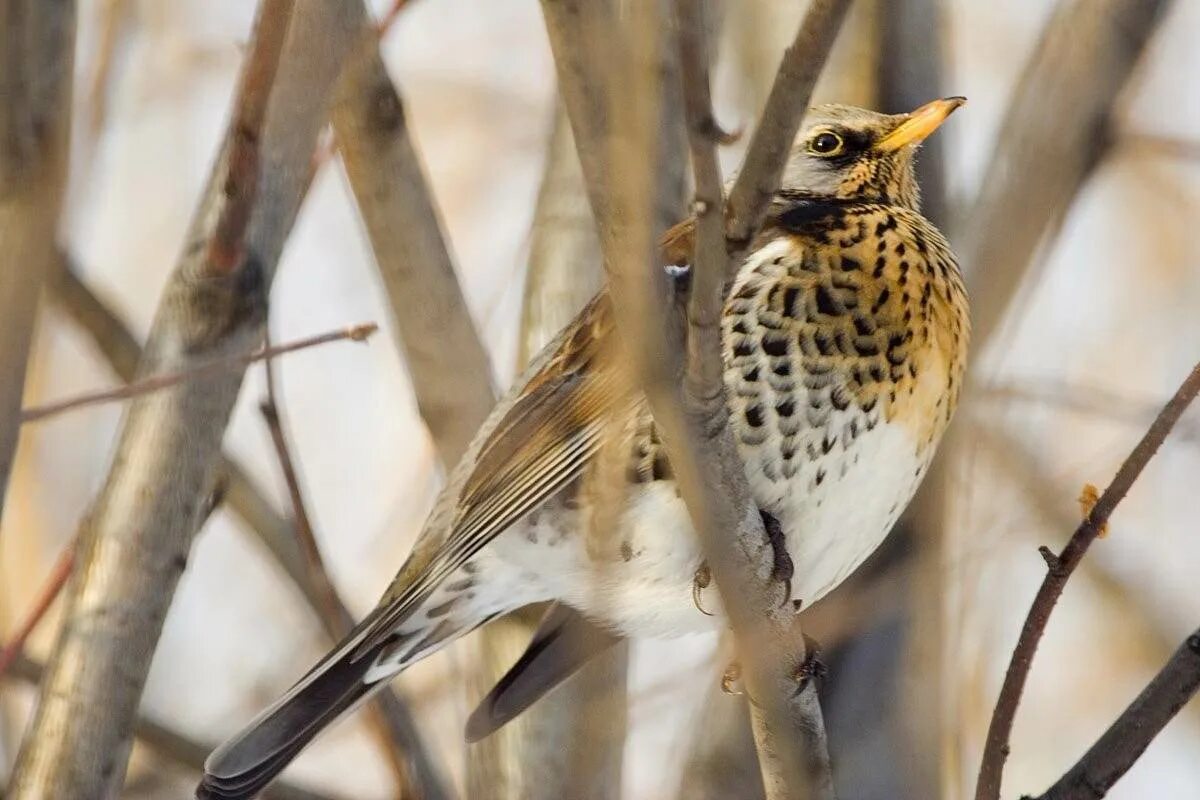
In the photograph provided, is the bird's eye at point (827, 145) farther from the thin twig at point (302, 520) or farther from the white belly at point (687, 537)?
the thin twig at point (302, 520)

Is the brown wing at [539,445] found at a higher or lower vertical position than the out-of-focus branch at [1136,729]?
higher

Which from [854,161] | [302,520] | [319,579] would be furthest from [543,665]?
[854,161]

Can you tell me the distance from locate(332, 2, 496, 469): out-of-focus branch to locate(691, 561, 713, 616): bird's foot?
674 mm

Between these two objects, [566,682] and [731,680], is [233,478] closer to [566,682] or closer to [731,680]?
[566,682]

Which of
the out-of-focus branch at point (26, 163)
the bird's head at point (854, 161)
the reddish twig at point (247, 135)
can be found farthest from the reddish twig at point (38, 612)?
the bird's head at point (854, 161)

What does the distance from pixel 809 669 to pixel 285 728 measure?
1141 millimetres

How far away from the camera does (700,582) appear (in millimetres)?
2967

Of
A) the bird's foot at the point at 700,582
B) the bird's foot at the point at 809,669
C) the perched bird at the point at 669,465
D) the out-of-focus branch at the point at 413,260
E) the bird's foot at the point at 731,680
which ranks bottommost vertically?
the bird's foot at the point at 809,669

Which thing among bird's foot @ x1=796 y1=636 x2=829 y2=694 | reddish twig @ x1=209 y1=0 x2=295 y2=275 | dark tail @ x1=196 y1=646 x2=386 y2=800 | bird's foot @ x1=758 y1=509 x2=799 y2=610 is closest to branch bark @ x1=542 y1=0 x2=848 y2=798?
bird's foot @ x1=758 y1=509 x2=799 y2=610

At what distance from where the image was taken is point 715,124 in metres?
1.61

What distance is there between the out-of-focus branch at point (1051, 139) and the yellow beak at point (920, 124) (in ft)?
0.82

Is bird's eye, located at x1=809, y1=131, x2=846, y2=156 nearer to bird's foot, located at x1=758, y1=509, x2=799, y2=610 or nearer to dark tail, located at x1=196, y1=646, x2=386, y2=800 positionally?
bird's foot, located at x1=758, y1=509, x2=799, y2=610

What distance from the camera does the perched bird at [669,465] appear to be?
301 cm

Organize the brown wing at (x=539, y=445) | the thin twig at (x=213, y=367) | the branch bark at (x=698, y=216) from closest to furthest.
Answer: the branch bark at (x=698, y=216) → the thin twig at (x=213, y=367) → the brown wing at (x=539, y=445)
